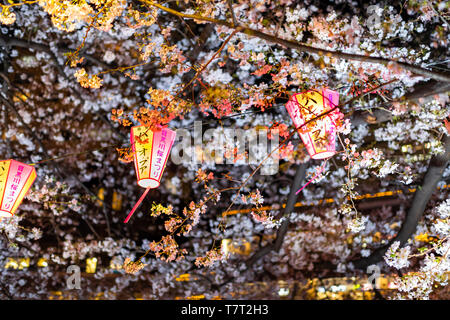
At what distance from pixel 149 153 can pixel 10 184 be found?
227 cm

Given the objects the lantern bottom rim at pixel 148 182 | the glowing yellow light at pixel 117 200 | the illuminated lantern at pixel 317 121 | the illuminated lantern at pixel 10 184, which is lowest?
the lantern bottom rim at pixel 148 182

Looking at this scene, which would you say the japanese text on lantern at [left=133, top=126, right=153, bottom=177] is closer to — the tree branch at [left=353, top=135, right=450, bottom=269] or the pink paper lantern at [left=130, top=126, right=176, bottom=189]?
the pink paper lantern at [left=130, top=126, right=176, bottom=189]

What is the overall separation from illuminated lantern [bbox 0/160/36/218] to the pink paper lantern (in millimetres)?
1952

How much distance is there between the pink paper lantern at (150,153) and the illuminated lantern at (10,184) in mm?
1952

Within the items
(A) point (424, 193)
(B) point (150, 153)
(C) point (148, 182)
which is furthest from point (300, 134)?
(A) point (424, 193)

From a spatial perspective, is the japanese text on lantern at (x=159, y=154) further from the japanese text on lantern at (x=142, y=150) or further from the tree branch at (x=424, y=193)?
the tree branch at (x=424, y=193)

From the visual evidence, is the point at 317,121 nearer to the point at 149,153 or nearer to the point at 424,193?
the point at 149,153

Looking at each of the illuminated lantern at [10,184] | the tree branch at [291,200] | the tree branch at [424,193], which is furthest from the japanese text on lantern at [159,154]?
the tree branch at [424,193]

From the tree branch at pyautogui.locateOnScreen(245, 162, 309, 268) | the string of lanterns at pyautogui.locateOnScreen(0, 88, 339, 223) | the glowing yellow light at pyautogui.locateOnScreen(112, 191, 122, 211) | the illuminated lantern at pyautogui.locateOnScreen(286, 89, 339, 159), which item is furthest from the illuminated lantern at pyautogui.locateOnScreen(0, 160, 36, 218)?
the glowing yellow light at pyautogui.locateOnScreen(112, 191, 122, 211)

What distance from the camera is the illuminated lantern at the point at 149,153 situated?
4859 mm

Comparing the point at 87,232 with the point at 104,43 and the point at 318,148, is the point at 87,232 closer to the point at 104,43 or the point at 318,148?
the point at 104,43

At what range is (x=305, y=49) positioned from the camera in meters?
3.33

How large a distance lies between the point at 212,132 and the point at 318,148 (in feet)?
17.5
